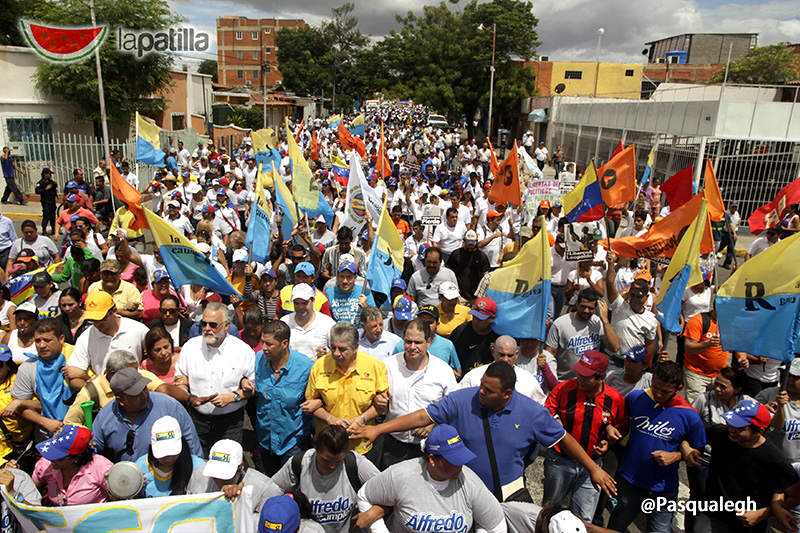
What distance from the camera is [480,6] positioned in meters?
41.0

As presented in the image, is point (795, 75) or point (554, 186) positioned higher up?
Answer: point (795, 75)

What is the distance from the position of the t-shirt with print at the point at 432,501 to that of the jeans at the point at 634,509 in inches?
52.2

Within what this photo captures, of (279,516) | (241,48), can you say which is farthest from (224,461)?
(241,48)

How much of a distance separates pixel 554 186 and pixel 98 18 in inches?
774

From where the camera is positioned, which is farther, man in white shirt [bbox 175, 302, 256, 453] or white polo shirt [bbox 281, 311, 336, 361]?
white polo shirt [bbox 281, 311, 336, 361]

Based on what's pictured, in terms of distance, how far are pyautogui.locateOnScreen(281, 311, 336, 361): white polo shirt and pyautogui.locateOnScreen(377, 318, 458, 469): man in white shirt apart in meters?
0.82

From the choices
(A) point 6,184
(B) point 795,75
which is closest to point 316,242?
(A) point 6,184

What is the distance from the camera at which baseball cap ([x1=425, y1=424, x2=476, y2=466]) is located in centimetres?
282

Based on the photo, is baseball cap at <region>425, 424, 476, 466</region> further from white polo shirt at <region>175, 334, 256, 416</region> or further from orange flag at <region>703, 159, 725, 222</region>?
orange flag at <region>703, 159, 725, 222</region>

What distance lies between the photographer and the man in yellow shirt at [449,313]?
530cm

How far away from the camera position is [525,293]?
5047 millimetres

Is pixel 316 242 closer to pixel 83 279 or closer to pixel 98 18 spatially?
pixel 83 279

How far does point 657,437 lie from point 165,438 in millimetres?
3090

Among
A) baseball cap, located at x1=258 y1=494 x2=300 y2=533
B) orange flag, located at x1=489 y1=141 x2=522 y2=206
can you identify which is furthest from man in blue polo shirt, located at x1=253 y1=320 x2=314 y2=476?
orange flag, located at x1=489 y1=141 x2=522 y2=206
